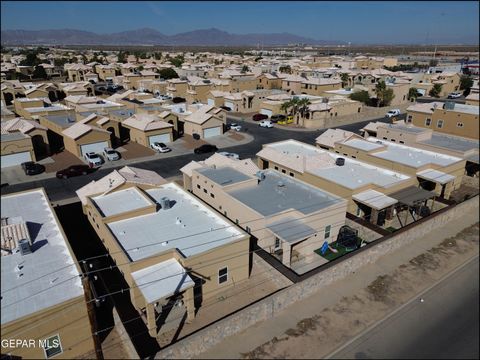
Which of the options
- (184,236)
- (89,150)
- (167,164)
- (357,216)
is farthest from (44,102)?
(357,216)

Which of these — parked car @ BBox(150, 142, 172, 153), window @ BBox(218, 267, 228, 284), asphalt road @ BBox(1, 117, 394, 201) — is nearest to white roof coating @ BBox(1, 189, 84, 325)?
window @ BBox(218, 267, 228, 284)

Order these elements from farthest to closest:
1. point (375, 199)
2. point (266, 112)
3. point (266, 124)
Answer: point (266, 112) → point (266, 124) → point (375, 199)

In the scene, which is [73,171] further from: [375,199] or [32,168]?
[375,199]

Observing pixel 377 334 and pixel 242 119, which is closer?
pixel 377 334

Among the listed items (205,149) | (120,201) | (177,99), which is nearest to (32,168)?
(120,201)

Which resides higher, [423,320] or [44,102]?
[44,102]

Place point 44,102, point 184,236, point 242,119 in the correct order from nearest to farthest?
point 184,236 < point 44,102 < point 242,119

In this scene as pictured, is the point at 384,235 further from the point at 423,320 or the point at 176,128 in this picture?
the point at 176,128
